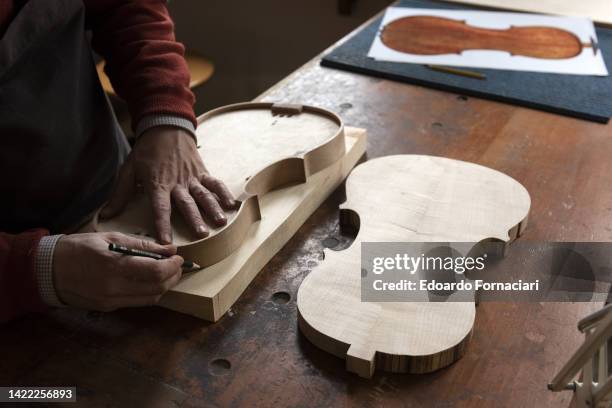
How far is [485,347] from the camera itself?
91cm

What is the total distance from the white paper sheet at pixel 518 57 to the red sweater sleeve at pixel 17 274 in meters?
1.17

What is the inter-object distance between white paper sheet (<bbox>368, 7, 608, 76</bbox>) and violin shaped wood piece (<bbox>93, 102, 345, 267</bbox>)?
551 mm

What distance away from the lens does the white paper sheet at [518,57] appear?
68.0 inches

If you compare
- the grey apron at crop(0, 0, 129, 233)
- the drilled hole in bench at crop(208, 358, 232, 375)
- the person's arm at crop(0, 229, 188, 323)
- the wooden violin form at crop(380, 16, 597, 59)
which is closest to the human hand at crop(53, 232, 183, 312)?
the person's arm at crop(0, 229, 188, 323)

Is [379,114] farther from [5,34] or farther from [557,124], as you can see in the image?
[5,34]

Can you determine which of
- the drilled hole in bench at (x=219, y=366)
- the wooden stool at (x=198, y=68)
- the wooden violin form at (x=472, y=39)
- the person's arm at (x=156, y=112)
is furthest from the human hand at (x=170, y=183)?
the wooden stool at (x=198, y=68)

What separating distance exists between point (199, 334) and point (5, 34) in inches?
23.1

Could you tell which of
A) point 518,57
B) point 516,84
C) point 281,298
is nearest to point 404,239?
point 281,298

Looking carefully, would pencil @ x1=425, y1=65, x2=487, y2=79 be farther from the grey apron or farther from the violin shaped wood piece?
the grey apron

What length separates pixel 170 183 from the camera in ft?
3.66

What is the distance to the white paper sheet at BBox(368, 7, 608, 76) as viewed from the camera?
1.73m

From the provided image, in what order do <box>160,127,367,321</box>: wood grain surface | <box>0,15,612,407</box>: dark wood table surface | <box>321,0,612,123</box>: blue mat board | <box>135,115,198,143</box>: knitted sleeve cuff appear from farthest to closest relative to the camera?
<box>321,0,612,123</box>: blue mat board
<box>135,115,198,143</box>: knitted sleeve cuff
<box>160,127,367,321</box>: wood grain surface
<box>0,15,612,407</box>: dark wood table surface

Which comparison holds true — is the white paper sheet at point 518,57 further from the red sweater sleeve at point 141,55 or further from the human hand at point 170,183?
the human hand at point 170,183

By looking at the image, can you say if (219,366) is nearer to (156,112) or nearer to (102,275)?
(102,275)
